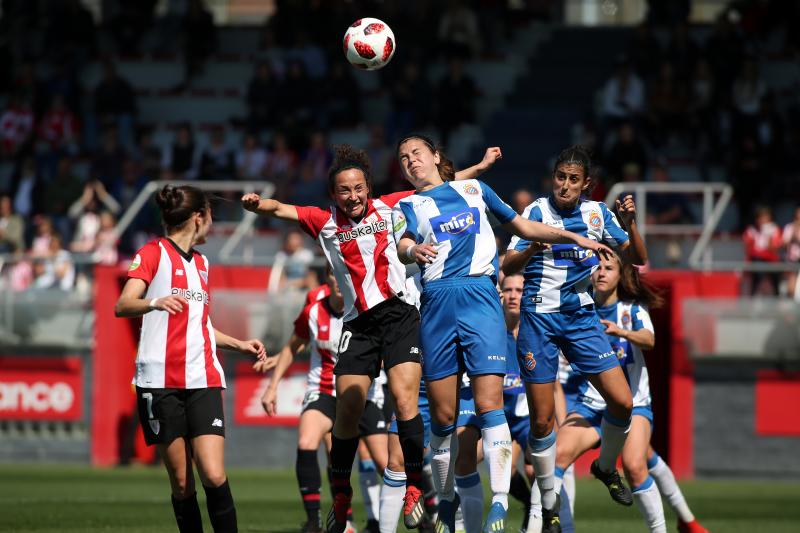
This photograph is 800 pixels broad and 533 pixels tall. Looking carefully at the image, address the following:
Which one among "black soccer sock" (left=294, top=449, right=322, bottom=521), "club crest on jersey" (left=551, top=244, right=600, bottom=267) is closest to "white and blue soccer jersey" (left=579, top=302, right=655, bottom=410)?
"club crest on jersey" (left=551, top=244, right=600, bottom=267)

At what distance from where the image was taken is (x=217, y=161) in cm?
2133

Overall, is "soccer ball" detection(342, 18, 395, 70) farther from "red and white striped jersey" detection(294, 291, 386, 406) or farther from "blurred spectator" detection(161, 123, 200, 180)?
"blurred spectator" detection(161, 123, 200, 180)

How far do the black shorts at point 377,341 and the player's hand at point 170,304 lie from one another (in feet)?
4.80

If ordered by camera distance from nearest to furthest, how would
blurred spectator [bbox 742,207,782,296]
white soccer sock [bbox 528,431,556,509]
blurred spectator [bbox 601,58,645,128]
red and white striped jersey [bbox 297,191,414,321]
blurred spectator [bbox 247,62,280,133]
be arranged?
red and white striped jersey [bbox 297,191,414,321], white soccer sock [bbox 528,431,556,509], blurred spectator [bbox 742,207,782,296], blurred spectator [bbox 601,58,645,128], blurred spectator [bbox 247,62,280,133]

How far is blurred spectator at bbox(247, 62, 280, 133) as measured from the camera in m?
22.3

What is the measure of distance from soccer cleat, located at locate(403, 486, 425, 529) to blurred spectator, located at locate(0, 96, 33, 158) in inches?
658

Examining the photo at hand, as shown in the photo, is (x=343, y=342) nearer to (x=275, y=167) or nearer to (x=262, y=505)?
(x=262, y=505)

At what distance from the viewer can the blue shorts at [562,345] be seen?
8.66m

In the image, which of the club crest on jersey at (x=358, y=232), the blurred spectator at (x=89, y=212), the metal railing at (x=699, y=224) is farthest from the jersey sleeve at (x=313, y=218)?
the blurred spectator at (x=89, y=212)

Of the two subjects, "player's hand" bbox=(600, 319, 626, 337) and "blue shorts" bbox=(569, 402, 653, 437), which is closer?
"player's hand" bbox=(600, 319, 626, 337)

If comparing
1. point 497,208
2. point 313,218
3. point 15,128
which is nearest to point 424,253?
point 497,208

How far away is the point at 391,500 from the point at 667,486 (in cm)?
252

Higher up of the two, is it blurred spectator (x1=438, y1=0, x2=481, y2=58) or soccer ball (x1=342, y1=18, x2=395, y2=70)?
blurred spectator (x1=438, y1=0, x2=481, y2=58)

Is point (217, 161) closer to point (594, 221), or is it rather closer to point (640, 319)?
point (640, 319)
